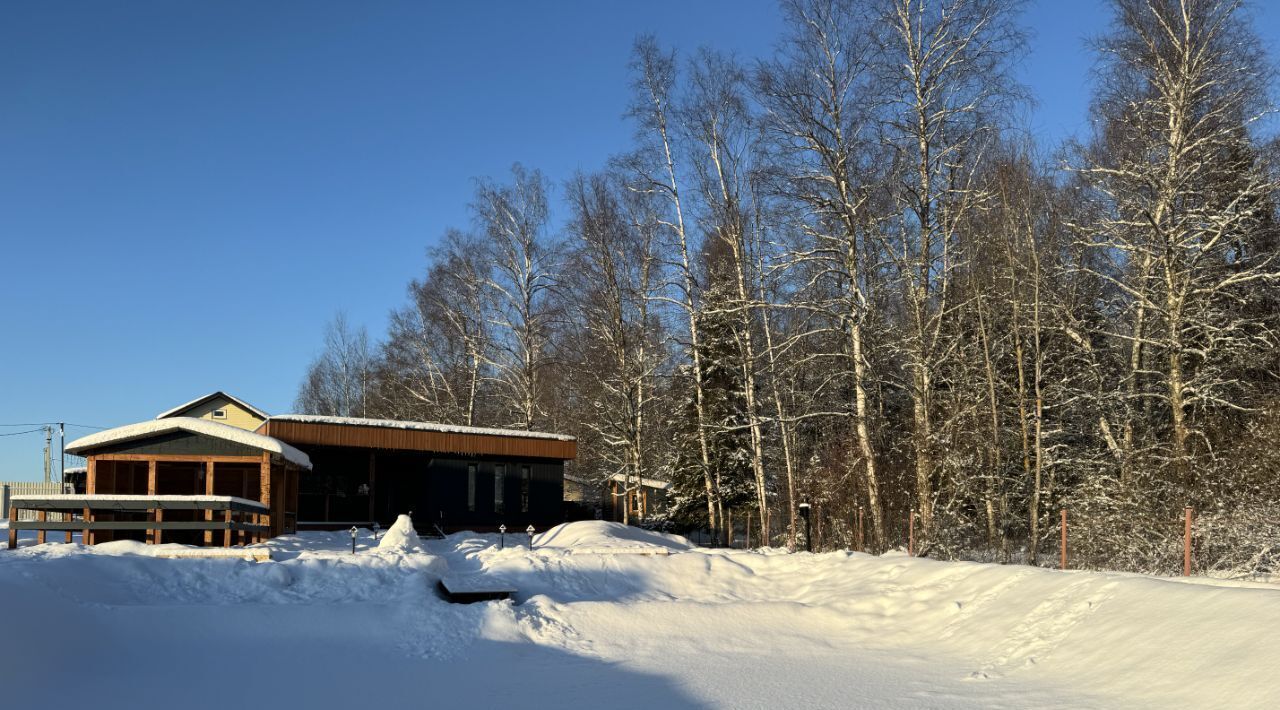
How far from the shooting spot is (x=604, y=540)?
890 inches

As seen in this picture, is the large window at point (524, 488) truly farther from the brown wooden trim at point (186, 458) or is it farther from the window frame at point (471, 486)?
the brown wooden trim at point (186, 458)

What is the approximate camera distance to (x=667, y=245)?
29.2m

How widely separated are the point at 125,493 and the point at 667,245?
15437mm

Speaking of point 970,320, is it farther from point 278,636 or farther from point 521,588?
point 278,636

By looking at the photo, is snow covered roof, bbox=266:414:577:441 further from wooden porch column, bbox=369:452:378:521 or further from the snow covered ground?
the snow covered ground

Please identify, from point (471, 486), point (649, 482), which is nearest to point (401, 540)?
point (471, 486)

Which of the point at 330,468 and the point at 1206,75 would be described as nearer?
the point at 1206,75

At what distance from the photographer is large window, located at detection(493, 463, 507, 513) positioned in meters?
28.9

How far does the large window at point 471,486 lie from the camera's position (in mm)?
28406

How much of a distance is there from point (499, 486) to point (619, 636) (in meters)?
15.5

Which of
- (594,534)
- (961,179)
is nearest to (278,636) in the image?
(594,534)

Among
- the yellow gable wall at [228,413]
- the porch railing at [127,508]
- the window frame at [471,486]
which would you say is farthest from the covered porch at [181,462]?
the yellow gable wall at [228,413]

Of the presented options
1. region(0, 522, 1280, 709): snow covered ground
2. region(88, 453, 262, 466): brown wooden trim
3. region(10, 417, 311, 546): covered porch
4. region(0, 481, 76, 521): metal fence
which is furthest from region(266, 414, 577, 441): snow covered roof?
region(0, 481, 76, 521): metal fence

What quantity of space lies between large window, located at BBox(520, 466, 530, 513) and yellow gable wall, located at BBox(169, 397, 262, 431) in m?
10.8
